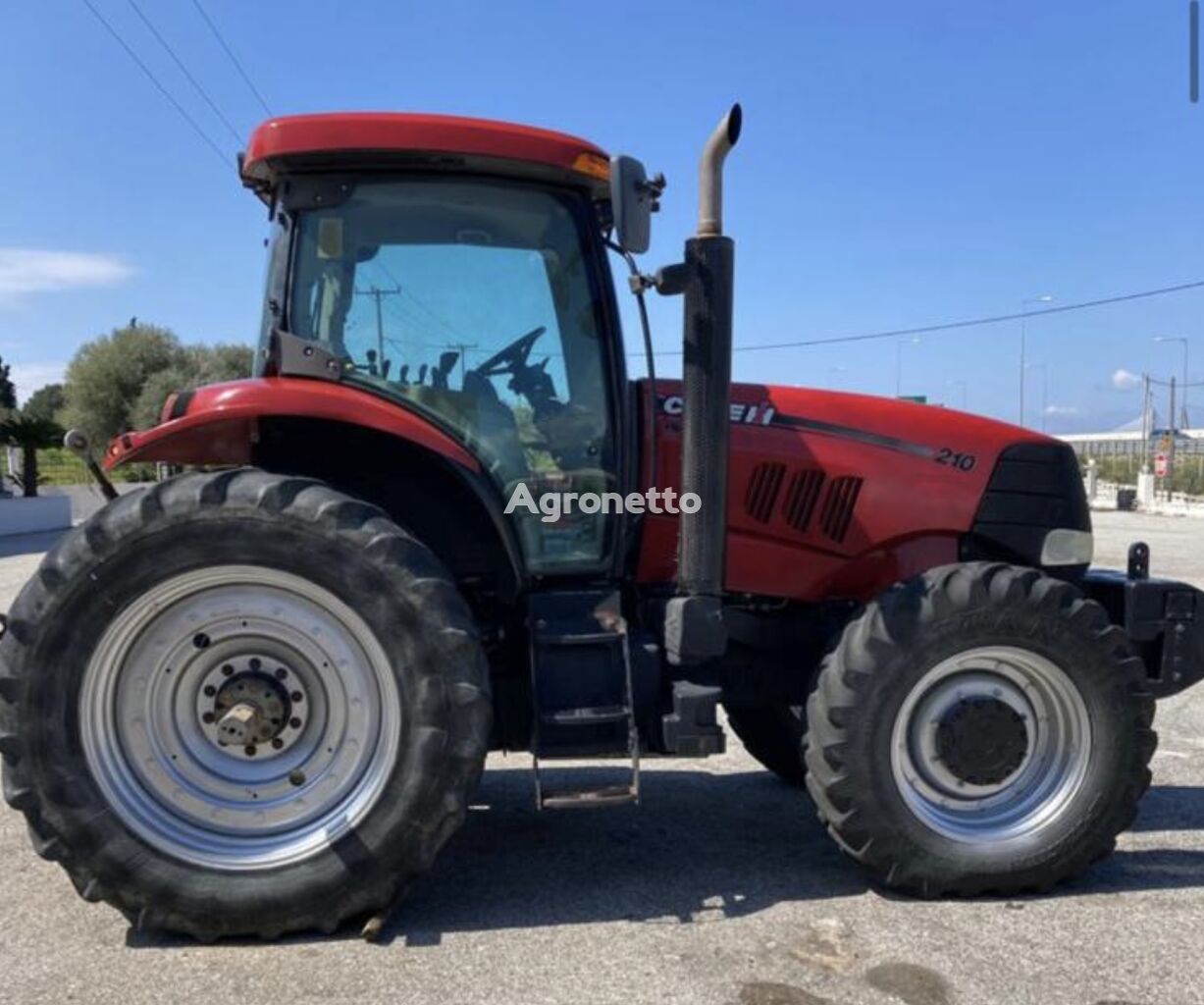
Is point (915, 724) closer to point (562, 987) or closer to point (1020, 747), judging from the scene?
point (1020, 747)

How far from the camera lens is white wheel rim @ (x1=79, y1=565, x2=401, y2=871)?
337cm

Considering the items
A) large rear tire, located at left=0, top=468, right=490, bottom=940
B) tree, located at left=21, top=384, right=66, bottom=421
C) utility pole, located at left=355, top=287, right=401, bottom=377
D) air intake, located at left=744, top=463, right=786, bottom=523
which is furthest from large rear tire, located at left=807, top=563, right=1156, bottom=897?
tree, located at left=21, top=384, right=66, bottom=421

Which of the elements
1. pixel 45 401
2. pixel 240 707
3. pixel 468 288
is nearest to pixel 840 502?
pixel 468 288

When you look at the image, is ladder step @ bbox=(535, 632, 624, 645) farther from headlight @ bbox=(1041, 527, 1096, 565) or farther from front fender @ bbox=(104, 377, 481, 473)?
headlight @ bbox=(1041, 527, 1096, 565)

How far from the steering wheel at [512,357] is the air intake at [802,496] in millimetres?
1121

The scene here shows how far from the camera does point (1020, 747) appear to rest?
383 cm

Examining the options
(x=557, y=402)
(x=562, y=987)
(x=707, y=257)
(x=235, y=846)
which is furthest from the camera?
(x=557, y=402)

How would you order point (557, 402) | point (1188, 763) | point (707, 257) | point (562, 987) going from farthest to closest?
point (1188, 763) < point (557, 402) < point (707, 257) < point (562, 987)

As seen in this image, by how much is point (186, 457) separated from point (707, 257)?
193 centimetres

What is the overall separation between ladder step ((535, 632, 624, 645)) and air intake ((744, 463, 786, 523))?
0.78m

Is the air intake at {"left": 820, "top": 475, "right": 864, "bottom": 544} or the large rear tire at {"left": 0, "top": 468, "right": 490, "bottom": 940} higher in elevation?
the air intake at {"left": 820, "top": 475, "right": 864, "bottom": 544}

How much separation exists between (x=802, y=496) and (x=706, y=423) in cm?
65

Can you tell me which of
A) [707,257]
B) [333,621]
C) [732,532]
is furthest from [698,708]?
[707,257]

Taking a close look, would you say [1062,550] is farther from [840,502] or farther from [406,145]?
[406,145]
